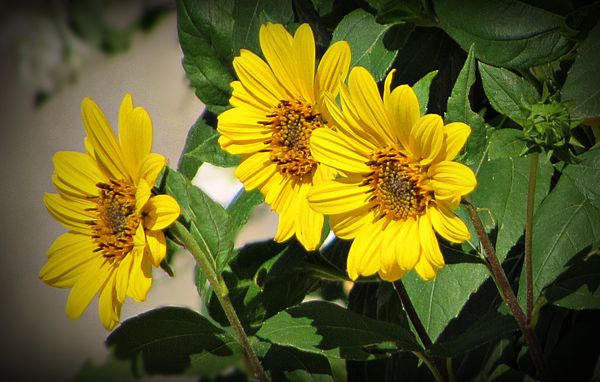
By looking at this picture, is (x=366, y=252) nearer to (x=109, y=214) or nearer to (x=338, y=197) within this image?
(x=338, y=197)

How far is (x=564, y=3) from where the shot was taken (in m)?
0.71

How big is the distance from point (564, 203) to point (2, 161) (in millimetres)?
1399

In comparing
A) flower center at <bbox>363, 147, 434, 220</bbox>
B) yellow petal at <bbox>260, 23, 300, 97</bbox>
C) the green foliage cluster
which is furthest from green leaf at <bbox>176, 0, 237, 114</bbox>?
flower center at <bbox>363, 147, 434, 220</bbox>

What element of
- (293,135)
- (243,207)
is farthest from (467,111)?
(243,207)

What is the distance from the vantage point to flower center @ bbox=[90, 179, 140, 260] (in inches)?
26.4

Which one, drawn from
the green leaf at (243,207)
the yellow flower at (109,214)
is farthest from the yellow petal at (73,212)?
the green leaf at (243,207)

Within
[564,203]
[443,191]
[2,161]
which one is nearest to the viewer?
[443,191]

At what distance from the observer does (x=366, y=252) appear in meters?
0.62

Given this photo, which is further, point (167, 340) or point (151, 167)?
point (167, 340)

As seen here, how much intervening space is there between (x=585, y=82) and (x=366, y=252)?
0.61ft

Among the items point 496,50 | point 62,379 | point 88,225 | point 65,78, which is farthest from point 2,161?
point 496,50

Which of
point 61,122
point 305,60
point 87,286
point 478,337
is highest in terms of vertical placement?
point 61,122

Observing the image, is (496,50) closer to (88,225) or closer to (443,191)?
(443,191)

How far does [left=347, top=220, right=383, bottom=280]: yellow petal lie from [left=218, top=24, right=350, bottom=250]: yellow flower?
47mm
